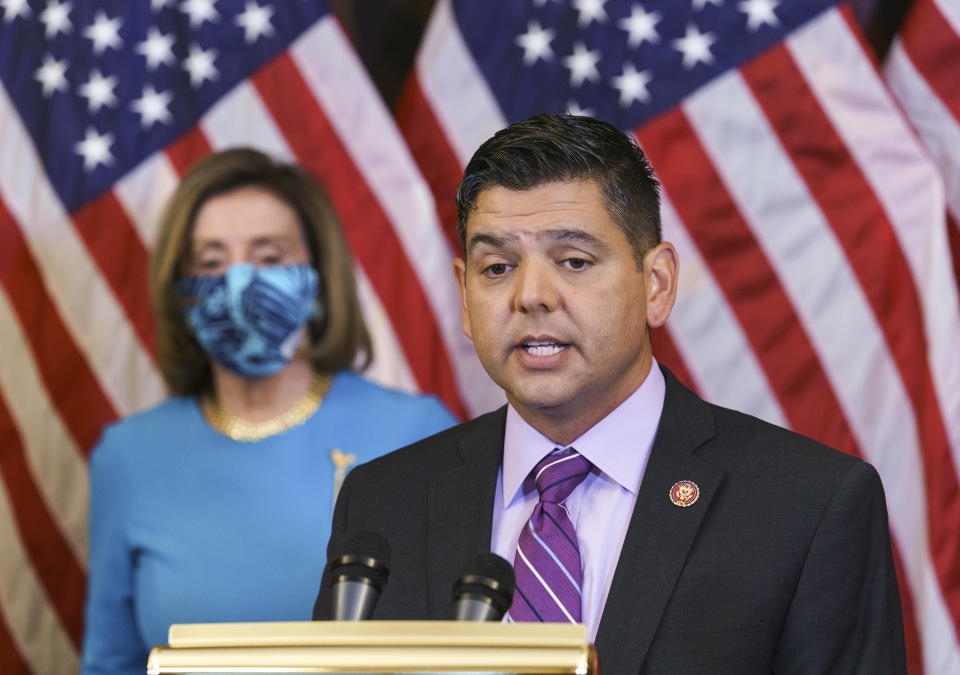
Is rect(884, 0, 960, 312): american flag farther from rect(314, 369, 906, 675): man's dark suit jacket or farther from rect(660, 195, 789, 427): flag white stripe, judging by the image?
rect(314, 369, 906, 675): man's dark suit jacket

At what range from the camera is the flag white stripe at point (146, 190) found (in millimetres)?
3752

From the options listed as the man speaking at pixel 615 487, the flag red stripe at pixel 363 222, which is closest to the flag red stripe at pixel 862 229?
the flag red stripe at pixel 363 222

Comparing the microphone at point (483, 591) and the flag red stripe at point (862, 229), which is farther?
the flag red stripe at point (862, 229)

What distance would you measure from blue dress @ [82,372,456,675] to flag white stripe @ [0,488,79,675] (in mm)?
738

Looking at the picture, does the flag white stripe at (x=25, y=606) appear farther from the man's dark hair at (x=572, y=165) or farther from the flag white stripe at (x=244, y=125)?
the man's dark hair at (x=572, y=165)

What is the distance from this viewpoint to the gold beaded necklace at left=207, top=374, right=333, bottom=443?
305cm

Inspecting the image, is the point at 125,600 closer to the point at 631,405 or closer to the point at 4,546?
the point at 4,546

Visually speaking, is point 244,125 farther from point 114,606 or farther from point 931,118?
point 931,118

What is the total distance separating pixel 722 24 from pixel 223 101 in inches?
59.5

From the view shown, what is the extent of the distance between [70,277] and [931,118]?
2541 mm

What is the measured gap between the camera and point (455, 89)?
364cm

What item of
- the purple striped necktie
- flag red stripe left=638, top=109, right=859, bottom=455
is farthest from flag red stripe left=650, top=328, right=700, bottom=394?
the purple striped necktie

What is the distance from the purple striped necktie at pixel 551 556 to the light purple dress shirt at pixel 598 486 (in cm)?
2

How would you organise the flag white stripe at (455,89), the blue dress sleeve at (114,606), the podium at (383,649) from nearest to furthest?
the podium at (383,649)
the blue dress sleeve at (114,606)
the flag white stripe at (455,89)
